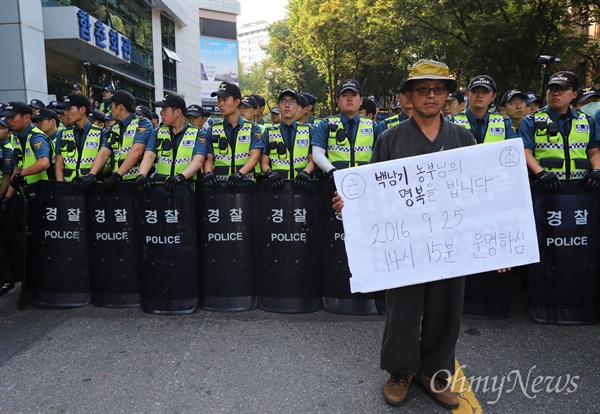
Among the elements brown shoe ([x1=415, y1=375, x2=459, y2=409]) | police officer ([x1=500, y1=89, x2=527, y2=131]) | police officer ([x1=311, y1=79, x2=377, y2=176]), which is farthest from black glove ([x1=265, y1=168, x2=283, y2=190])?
police officer ([x1=500, y1=89, x2=527, y2=131])

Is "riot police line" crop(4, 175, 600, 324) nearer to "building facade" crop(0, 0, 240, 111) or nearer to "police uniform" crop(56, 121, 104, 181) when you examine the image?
"police uniform" crop(56, 121, 104, 181)

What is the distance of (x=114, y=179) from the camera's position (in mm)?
4848

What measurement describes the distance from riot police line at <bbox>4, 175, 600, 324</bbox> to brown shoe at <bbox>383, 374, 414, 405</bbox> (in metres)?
1.54

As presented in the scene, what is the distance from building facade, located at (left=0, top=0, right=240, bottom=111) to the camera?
44.3 feet

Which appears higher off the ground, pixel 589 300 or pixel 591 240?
pixel 591 240

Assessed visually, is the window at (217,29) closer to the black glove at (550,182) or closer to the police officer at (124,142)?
the police officer at (124,142)

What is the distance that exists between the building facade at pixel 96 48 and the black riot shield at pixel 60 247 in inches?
364

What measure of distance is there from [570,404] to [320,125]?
311cm

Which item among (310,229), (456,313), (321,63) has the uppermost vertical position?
(321,63)

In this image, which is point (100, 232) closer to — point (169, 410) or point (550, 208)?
point (169, 410)

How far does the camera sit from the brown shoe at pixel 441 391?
10.3ft

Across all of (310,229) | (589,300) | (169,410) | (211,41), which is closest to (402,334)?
(169,410)

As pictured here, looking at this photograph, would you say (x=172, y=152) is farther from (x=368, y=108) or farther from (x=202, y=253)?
(x=368, y=108)

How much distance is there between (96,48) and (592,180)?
695 inches
